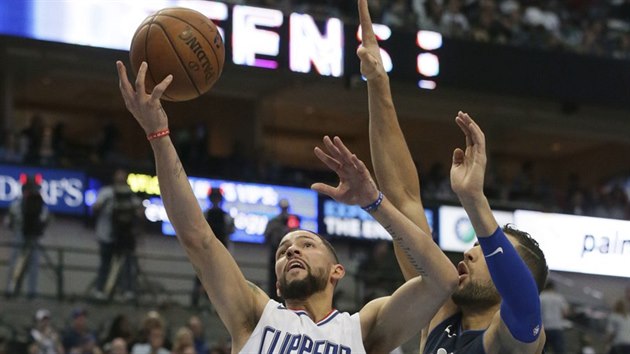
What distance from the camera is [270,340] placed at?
554 centimetres

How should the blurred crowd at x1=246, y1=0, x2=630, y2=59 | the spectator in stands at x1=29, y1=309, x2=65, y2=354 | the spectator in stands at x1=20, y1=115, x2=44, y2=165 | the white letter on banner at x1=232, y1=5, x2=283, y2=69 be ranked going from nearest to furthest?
1. the spectator in stands at x1=29, y1=309, x2=65, y2=354
2. the spectator in stands at x1=20, y1=115, x2=44, y2=165
3. the white letter on banner at x1=232, y1=5, x2=283, y2=69
4. the blurred crowd at x1=246, y1=0, x2=630, y2=59

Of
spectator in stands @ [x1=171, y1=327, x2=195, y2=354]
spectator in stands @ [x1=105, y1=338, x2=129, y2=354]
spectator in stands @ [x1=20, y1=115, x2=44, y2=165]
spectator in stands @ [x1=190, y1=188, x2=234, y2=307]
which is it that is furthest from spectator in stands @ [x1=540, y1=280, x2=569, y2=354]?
spectator in stands @ [x1=20, y1=115, x2=44, y2=165]

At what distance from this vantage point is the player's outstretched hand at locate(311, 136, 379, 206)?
5172 millimetres

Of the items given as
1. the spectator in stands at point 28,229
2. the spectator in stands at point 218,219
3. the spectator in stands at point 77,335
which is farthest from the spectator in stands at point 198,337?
the spectator in stands at point 28,229

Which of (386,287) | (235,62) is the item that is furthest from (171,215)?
(235,62)

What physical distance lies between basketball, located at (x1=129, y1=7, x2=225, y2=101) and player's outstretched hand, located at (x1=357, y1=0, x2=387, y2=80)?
2.20 ft

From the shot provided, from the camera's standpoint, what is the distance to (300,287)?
5.71m

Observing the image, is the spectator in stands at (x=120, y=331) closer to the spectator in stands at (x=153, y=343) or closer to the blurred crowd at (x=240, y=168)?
the spectator in stands at (x=153, y=343)

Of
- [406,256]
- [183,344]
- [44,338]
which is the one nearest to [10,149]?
[44,338]

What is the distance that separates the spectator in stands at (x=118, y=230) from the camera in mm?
16547

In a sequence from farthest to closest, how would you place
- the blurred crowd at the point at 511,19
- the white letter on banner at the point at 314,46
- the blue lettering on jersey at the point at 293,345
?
the blurred crowd at the point at 511,19 < the white letter on banner at the point at 314,46 < the blue lettering on jersey at the point at 293,345

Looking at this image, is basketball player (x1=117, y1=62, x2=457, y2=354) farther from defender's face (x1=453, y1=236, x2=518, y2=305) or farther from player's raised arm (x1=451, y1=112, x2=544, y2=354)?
player's raised arm (x1=451, y1=112, x2=544, y2=354)

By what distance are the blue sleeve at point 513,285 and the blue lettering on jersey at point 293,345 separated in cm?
75

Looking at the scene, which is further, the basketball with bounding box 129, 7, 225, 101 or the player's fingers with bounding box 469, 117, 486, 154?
the basketball with bounding box 129, 7, 225, 101
